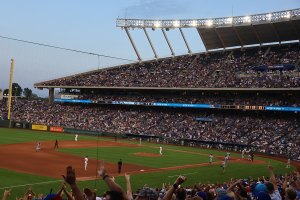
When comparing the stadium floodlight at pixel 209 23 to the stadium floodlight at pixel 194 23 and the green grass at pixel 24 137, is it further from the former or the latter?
the green grass at pixel 24 137

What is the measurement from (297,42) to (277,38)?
127 inches

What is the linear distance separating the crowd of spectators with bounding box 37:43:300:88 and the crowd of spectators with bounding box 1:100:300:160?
5159mm

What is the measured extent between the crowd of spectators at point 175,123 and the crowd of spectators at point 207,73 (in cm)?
516

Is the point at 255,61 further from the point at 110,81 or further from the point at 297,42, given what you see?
the point at 110,81

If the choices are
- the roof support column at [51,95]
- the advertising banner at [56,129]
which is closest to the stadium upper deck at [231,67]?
the roof support column at [51,95]

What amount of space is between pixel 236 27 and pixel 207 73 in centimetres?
886

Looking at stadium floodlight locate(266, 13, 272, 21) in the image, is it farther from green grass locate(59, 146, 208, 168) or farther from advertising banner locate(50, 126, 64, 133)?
advertising banner locate(50, 126, 64, 133)

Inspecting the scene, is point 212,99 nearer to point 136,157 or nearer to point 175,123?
point 175,123

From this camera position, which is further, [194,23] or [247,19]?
[194,23]

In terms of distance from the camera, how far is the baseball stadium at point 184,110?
127 feet

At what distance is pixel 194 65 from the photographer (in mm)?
68000

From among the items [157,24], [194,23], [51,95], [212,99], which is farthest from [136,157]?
[51,95]

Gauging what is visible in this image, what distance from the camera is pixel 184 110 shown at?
65.8 meters

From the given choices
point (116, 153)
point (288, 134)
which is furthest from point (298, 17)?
point (116, 153)
